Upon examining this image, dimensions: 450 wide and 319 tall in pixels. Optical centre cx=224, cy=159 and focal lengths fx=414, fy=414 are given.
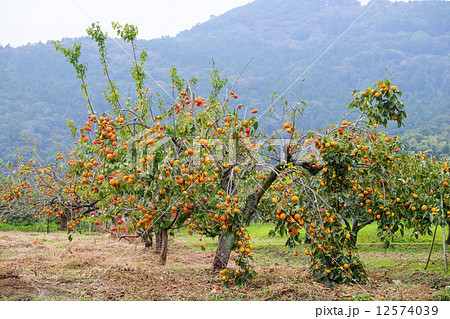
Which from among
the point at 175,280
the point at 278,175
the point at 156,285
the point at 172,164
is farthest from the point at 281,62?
the point at 172,164

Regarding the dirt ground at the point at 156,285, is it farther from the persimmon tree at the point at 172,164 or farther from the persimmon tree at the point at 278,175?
the persimmon tree at the point at 172,164

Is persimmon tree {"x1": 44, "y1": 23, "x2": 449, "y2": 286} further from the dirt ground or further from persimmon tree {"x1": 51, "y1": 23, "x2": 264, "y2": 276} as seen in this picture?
the dirt ground

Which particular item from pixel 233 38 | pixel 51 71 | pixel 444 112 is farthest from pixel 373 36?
pixel 51 71

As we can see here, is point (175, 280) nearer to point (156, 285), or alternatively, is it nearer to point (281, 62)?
point (156, 285)

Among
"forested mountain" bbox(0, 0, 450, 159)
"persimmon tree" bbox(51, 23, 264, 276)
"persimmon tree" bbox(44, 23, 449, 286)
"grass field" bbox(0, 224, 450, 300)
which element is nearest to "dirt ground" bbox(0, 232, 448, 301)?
"grass field" bbox(0, 224, 450, 300)

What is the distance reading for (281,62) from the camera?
196 ft

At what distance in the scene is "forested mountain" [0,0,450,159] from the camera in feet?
136

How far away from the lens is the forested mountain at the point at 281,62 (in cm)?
4141

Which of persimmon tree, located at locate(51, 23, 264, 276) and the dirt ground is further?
the dirt ground

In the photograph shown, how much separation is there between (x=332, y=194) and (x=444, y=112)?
45661mm

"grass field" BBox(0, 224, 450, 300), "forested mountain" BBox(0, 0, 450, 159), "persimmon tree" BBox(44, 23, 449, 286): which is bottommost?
"grass field" BBox(0, 224, 450, 300)

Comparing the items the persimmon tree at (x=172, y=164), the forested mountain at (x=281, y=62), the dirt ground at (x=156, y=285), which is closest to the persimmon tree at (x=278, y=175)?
the persimmon tree at (x=172, y=164)

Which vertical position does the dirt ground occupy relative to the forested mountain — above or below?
below
